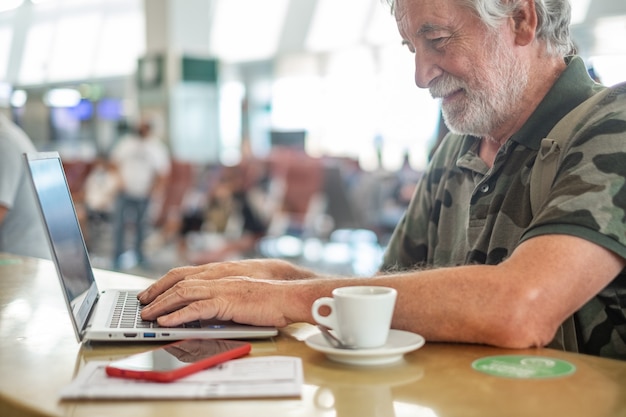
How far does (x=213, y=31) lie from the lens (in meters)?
13.1

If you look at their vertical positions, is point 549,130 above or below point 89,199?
above

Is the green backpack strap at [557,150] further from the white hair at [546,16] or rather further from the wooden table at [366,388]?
the wooden table at [366,388]

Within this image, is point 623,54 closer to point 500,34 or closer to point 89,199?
point 89,199

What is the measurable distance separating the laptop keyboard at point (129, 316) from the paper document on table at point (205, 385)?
0.72 ft

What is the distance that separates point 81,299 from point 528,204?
0.79 metres

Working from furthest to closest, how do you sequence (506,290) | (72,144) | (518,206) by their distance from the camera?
(72,144) < (518,206) < (506,290)

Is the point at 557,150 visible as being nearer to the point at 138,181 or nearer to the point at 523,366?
the point at 523,366

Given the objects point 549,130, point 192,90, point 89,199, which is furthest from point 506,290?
point 192,90

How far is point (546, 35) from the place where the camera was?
1600mm

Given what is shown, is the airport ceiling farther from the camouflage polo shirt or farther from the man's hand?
the man's hand

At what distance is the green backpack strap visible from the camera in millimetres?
1354

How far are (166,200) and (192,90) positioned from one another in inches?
147

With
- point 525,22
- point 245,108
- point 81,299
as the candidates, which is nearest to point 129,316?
point 81,299

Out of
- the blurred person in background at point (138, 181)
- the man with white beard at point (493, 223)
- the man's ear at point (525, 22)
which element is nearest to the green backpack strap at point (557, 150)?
the man with white beard at point (493, 223)
